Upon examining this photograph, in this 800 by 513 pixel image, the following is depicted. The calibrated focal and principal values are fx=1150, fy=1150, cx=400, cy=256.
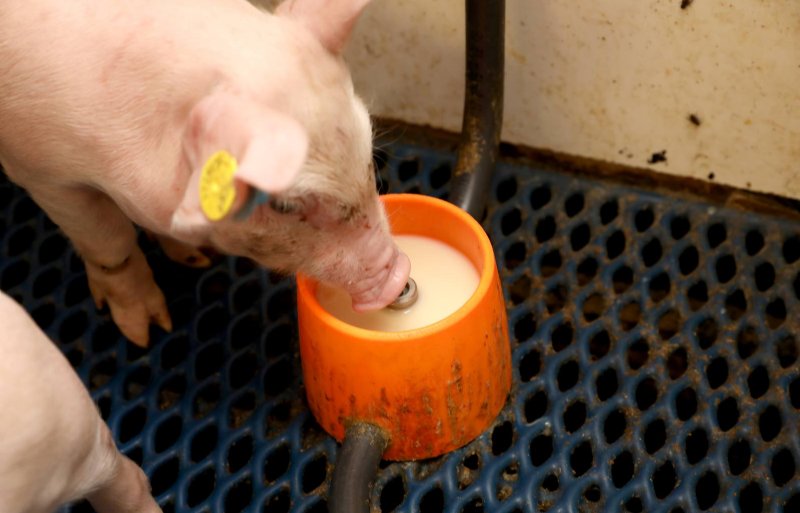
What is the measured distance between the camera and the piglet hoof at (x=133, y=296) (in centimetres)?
143

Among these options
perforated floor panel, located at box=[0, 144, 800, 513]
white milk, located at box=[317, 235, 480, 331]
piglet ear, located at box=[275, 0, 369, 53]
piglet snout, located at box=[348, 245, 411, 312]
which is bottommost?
perforated floor panel, located at box=[0, 144, 800, 513]

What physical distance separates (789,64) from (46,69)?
0.85 metres

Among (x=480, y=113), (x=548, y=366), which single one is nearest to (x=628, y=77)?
(x=480, y=113)

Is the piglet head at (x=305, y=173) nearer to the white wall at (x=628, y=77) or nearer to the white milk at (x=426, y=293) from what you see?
the white milk at (x=426, y=293)

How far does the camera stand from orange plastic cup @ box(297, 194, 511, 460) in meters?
1.20

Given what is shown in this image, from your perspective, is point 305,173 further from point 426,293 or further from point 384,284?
point 426,293

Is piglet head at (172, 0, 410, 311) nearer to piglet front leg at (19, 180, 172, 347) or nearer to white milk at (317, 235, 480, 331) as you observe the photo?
white milk at (317, 235, 480, 331)

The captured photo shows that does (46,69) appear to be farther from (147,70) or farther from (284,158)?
(284,158)

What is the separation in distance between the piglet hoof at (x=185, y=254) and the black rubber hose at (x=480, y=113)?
1.13ft

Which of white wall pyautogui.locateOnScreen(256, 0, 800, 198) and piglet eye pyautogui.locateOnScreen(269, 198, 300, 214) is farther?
white wall pyautogui.locateOnScreen(256, 0, 800, 198)

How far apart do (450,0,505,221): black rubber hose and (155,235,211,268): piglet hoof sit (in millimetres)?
345

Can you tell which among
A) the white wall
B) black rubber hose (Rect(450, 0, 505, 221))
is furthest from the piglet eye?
the white wall

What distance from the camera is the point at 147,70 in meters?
1.12

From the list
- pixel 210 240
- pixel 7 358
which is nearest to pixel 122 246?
pixel 210 240
